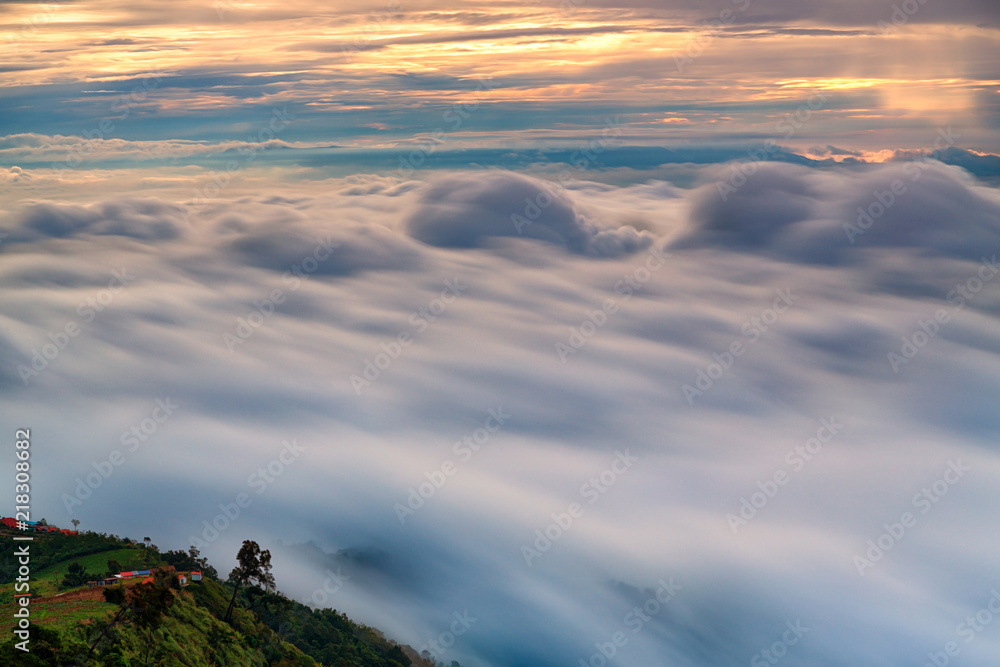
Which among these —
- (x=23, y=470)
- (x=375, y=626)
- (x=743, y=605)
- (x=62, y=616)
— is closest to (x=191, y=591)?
(x=62, y=616)

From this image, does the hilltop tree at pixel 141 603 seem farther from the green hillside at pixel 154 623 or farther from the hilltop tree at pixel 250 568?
the hilltop tree at pixel 250 568

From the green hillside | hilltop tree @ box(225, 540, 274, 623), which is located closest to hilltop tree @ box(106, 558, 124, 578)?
the green hillside

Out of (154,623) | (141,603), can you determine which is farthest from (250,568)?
(141,603)

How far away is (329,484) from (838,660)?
120 m

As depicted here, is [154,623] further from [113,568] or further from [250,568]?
[113,568]

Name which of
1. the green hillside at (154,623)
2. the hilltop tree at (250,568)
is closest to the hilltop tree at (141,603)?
the green hillside at (154,623)

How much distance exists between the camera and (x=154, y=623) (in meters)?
38.9

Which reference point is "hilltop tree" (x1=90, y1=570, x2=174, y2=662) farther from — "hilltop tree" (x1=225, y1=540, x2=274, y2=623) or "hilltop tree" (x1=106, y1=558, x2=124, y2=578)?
"hilltop tree" (x1=106, y1=558, x2=124, y2=578)

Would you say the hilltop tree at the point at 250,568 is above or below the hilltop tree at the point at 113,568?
Answer: above

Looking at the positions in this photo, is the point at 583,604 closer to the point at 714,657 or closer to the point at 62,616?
the point at 714,657

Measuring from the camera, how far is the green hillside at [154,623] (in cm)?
3681

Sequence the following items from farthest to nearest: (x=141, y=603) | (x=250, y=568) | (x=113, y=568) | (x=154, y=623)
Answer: (x=113, y=568) < (x=250, y=568) < (x=154, y=623) < (x=141, y=603)

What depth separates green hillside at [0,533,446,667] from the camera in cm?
Result: 3681

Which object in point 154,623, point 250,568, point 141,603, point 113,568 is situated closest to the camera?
point 141,603
